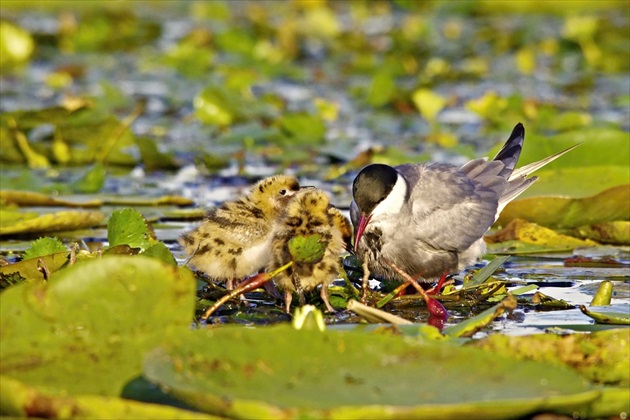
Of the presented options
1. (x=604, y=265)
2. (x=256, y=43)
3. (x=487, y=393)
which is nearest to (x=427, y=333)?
(x=487, y=393)

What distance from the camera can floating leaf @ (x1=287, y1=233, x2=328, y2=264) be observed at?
4180 millimetres

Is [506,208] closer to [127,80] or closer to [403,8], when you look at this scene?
[127,80]

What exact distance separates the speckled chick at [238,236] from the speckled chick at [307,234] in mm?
117

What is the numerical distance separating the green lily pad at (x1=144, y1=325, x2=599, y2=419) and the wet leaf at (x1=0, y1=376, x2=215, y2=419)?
0.07 m

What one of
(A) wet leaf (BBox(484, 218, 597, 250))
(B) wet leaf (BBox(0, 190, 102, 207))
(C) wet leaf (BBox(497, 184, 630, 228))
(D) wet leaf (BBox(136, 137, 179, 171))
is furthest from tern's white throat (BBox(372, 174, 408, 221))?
(D) wet leaf (BBox(136, 137, 179, 171))

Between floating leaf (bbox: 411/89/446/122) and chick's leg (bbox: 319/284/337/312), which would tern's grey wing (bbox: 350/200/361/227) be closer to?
chick's leg (bbox: 319/284/337/312)

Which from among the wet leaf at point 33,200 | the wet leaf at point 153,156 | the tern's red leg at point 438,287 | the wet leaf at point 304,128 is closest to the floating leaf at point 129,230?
the tern's red leg at point 438,287

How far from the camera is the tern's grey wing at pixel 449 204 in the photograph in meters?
5.29

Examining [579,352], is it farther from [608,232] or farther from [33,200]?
[33,200]

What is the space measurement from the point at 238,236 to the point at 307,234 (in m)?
0.42

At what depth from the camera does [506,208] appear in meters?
6.21

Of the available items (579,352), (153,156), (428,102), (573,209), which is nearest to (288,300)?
(579,352)

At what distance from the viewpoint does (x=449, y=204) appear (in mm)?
5438

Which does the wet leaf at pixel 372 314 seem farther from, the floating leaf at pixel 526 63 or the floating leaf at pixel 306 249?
the floating leaf at pixel 526 63
